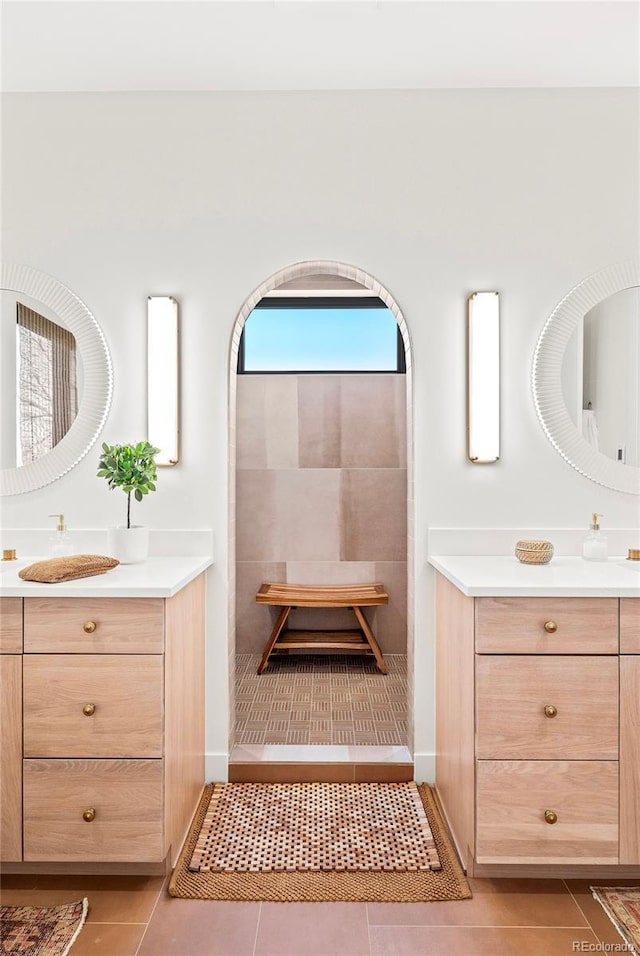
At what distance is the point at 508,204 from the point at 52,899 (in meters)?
2.80

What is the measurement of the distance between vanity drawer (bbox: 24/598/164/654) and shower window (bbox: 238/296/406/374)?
249 cm

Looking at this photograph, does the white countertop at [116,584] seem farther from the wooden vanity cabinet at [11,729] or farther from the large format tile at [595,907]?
the large format tile at [595,907]

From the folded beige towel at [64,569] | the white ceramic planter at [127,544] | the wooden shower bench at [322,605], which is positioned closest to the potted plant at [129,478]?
the white ceramic planter at [127,544]

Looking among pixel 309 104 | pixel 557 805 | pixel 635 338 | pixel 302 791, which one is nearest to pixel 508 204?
pixel 635 338

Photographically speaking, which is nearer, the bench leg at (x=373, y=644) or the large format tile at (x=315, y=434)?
the bench leg at (x=373, y=644)

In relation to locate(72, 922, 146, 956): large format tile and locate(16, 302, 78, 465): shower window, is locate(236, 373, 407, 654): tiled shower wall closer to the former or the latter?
locate(16, 302, 78, 465): shower window

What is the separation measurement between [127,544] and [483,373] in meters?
1.47

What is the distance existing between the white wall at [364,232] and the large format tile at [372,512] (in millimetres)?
1595

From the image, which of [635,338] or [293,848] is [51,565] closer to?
[293,848]

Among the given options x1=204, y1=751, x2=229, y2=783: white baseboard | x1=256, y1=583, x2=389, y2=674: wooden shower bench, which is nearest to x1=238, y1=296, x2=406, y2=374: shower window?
x1=256, y1=583, x2=389, y2=674: wooden shower bench

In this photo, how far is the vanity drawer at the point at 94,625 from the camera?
72.9 inches

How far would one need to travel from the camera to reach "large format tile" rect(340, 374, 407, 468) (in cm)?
405

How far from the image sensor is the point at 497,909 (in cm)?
177

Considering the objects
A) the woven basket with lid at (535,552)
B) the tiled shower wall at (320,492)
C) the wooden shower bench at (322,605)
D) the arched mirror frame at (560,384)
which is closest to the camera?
the woven basket with lid at (535,552)
